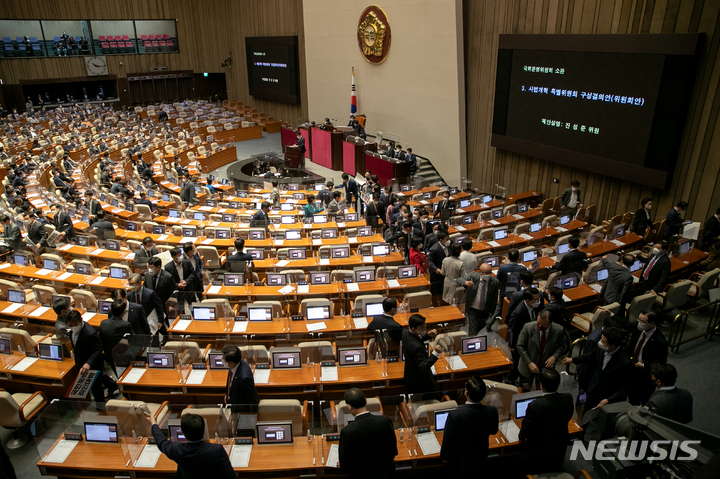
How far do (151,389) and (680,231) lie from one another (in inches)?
388

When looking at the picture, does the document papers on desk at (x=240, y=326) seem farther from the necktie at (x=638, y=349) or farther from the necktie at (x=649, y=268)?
the necktie at (x=649, y=268)

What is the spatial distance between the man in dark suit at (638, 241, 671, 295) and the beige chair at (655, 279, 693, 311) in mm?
154

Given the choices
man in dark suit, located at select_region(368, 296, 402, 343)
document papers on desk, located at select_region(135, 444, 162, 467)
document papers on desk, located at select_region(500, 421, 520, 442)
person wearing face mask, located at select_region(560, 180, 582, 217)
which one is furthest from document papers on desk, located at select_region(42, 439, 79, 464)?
person wearing face mask, located at select_region(560, 180, 582, 217)

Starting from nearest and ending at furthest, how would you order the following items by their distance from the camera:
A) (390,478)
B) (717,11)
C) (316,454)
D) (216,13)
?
(390,478), (316,454), (717,11), (216,13)

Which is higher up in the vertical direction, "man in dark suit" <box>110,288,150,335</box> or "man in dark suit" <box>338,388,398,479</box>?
"man in dark suit" <box>338,388,398,479</box>

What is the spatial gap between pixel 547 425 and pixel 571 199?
930 centimetres

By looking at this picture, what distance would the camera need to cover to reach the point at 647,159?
10.5 metres

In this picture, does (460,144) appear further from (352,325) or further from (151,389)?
(151,389)

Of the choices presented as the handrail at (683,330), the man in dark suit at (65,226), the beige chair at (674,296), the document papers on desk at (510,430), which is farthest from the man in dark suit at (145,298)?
the beige chair at (674,296)

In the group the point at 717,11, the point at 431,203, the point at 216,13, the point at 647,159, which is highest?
the point at 216,13

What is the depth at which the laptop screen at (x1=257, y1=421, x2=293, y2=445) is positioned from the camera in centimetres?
434

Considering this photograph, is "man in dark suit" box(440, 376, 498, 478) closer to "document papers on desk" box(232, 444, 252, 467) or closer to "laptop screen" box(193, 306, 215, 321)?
"document papers on desk" box(232, 444, 252, 467)

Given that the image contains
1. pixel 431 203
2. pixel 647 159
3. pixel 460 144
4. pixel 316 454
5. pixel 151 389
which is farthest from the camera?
pixel 460 144

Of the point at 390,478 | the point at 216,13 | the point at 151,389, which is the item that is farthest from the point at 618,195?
the point at 216,13
